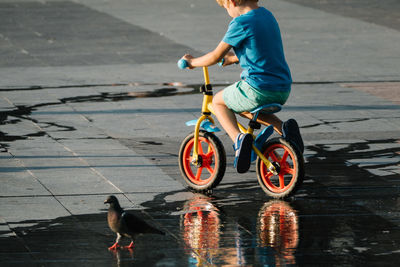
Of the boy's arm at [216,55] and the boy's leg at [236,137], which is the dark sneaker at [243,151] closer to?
the boy's leg at [236,137]

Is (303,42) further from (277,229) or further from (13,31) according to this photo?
(277,229)

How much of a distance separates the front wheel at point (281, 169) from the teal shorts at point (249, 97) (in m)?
0.34

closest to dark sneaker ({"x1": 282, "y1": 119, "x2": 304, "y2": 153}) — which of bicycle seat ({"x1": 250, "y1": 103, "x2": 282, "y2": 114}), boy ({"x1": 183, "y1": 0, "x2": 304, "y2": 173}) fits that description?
boy ({"x1": 183, "y1": 0, "x2": 304, "y2": 173})

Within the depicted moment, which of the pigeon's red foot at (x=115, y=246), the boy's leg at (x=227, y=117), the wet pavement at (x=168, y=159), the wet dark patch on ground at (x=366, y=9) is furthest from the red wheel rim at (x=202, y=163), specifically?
the wet dark patch on ground at (x=366, y=9)

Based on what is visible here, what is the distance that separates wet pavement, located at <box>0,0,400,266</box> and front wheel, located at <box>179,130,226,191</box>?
14 cm

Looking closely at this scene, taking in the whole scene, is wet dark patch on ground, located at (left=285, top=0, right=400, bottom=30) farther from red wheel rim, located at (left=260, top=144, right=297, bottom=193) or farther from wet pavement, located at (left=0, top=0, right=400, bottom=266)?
red wheel rim, located at (left=260, top=144, right=297, bottom=193)

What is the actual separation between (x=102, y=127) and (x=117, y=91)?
95.1 inches

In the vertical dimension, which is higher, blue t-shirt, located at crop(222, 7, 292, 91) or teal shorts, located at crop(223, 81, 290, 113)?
blue t-shirt, located at crop(222, 7, 292, 91)

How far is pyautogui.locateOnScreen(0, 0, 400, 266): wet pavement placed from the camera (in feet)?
20.6

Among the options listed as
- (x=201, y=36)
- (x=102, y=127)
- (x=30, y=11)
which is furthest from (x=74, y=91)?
(x=30, y=11)

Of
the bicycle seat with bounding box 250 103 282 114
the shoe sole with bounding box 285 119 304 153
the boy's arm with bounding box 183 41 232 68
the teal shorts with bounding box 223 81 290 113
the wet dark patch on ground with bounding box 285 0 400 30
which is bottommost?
the shoe sole with bounding box 285 119 304 153

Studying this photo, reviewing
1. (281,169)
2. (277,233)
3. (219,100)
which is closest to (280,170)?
(281,169)

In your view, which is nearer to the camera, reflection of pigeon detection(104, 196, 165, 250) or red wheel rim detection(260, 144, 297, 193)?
reflection of pigeon detection(104, 196, 165, 250)

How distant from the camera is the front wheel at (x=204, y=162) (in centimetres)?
783
